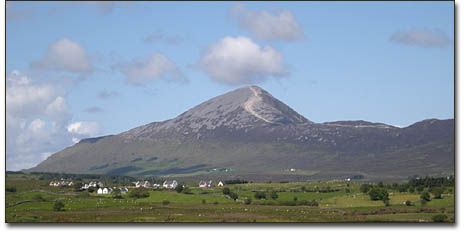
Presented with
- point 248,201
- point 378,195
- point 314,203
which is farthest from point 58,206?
point 378,195

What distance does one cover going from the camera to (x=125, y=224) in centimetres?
6262

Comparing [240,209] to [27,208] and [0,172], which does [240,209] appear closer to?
[27,208]

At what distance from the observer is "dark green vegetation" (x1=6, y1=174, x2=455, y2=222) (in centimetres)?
7362

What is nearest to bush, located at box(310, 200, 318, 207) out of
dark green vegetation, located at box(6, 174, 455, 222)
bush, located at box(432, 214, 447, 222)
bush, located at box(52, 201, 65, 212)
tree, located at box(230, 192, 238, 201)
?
dark green vegetation, located at box(6, 174, 455, 222)

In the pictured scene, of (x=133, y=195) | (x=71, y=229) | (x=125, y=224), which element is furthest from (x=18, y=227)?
(x=133, y=195)

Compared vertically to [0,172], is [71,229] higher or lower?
lower

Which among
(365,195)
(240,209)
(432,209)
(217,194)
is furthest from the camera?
(217,194)

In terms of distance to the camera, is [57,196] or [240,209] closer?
[240,209]

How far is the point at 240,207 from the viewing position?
96312 millimetres

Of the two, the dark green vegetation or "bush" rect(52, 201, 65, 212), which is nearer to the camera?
the dark green vegetation

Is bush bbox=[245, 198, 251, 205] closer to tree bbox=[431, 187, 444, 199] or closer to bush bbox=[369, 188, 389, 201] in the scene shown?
bush bbox=[369, 188, 389, 201]
